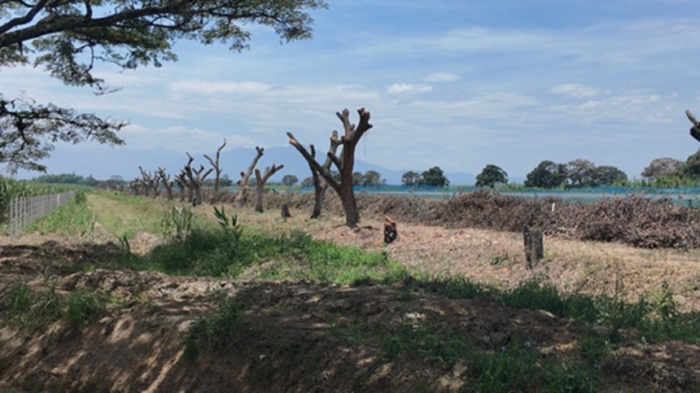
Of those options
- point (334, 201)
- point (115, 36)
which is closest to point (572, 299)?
point (115, 36)

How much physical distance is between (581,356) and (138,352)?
3.57 meters

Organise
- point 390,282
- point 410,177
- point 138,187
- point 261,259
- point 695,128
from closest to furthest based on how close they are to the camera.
A: 1. point 695,128
2. point 390,282
3. point 261,259
4. point 410,177
5. point 138,187

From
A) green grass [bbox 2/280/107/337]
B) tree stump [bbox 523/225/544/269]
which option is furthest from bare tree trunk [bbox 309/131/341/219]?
green grass [bbox 2/280/107/337]

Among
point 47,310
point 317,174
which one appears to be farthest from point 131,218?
point 47,310

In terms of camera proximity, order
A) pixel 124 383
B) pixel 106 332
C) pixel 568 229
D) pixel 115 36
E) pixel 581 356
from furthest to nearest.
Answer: pixel 568 229
pixel 115 36
pixel 106 332
pixel 124 383
pixel 581 356

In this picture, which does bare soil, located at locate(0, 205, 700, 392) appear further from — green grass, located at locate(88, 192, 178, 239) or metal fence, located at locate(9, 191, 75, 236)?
metal fence, located at locate(9, 191, 75, 236)

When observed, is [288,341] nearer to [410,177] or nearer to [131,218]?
[131,218]

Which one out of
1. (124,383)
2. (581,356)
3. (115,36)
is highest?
(115,36)

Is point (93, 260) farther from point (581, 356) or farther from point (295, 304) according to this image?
point (581, 356)

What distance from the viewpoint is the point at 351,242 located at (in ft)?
47.0

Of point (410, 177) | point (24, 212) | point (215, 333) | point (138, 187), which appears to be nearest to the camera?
point (215, 333)

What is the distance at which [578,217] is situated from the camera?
1522 cm

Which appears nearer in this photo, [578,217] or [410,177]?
[578,217]

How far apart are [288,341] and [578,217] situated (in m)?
11.7
